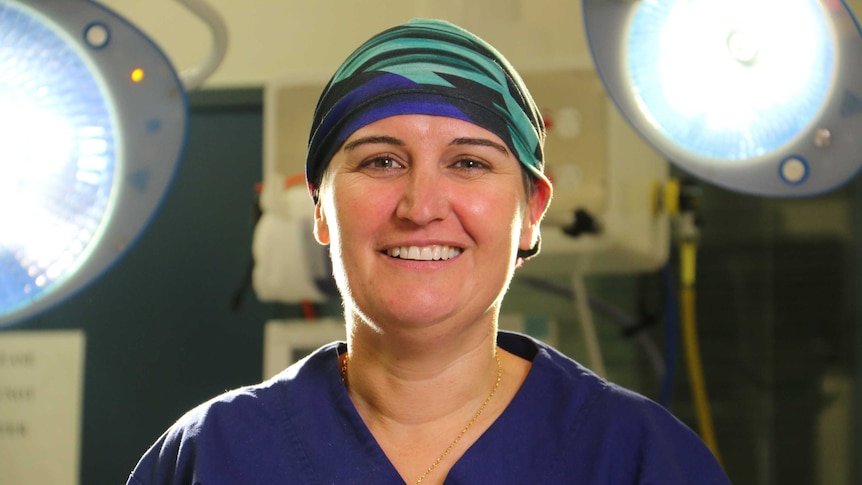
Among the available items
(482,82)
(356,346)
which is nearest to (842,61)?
(482,82)

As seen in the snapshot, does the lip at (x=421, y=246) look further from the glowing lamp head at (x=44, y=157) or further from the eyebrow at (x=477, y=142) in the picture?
the glowing lamp head at (x=44, y=157)

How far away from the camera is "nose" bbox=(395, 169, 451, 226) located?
1.01 m

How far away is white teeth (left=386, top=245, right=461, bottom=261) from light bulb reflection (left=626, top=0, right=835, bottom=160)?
0.28 m

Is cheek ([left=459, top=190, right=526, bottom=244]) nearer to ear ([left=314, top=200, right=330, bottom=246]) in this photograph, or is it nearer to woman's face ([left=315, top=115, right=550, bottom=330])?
woman's face ([left=315, top=115, right=550, bottom=330])

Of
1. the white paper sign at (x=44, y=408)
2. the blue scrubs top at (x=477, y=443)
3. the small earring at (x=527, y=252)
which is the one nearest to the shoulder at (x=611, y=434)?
the blue scrubs top at (x=477, y=443)

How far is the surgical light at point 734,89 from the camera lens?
108 centimetres

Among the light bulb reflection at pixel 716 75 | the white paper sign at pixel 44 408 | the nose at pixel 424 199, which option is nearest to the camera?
the nose at pixel 424 199

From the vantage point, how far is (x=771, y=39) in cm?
111

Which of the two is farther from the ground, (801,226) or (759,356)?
(801,226)

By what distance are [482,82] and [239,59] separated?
1.05m

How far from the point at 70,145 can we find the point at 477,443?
549mm

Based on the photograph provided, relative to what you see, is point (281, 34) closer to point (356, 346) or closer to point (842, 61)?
point (356, 346)

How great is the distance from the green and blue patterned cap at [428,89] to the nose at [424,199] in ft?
0.23

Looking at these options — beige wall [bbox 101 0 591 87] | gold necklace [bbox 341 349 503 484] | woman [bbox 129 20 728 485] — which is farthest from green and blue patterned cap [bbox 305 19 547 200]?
beige wall [bbox 101 0 591 87]
